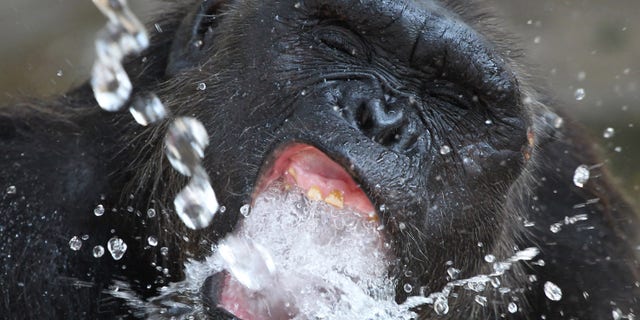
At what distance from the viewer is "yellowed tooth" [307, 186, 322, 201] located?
308 cm

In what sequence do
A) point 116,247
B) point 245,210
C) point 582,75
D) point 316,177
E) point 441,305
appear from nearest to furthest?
point 316,177 < point 245,210 < point 441,305 < point 116,247 < point 582,75

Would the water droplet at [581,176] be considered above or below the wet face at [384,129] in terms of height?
below

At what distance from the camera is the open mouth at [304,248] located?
3.16 metres

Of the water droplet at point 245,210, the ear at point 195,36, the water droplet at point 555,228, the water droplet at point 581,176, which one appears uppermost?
the ear at point 195,36

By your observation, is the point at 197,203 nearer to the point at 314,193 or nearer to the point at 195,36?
the point at 314,193

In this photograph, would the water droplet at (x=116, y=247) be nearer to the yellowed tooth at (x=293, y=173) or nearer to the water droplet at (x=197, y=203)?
the water droplet at (x=197, y=203)

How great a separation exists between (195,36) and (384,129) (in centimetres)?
114

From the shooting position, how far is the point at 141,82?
13.1 ft

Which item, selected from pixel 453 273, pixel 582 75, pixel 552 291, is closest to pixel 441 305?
pixel 453 273

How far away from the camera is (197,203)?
3521 mm

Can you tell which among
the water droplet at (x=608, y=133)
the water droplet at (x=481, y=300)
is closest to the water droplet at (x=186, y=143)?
the water droplet at (x=481, y=300)

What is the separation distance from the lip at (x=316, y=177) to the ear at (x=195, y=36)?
731 millimetres

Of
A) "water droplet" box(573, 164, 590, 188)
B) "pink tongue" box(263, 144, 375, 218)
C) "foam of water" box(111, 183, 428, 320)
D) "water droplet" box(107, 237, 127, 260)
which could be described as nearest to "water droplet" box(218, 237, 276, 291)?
"foam of water" box(111, 183, 428, 320)

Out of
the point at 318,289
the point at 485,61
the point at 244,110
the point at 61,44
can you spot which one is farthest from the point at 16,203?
the point at 61,44
